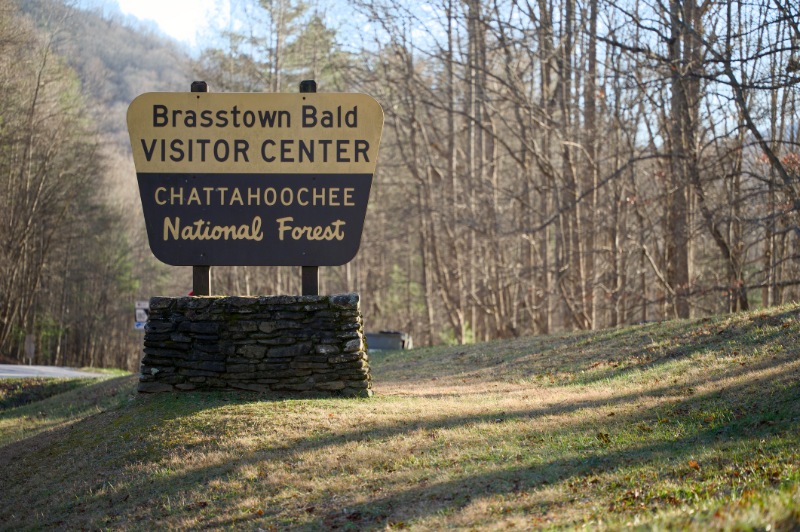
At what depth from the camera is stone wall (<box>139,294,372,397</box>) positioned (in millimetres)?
9531

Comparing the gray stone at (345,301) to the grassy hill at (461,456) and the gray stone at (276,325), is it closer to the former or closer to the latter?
the gray stone at (276,325)

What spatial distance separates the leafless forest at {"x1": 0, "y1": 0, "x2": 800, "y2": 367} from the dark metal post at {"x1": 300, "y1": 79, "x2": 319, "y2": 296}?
655 centimetres

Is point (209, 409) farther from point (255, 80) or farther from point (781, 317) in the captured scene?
point (255, 80)

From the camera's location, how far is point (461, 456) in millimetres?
7000

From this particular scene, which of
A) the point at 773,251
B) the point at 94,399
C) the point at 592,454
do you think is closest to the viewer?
the point at 592,454

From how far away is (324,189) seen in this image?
9.97 m

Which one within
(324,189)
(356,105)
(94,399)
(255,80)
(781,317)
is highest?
(255,80)

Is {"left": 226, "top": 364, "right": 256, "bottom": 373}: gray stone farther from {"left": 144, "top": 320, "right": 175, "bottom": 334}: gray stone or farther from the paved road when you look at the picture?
the paved road

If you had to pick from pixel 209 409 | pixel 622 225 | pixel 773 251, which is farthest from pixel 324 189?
pixel 622 225

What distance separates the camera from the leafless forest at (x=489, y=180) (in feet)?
58.6

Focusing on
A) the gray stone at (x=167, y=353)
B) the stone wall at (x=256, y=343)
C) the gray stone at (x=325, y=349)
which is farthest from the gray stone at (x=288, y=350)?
the gray stone at (x=167, y=353)

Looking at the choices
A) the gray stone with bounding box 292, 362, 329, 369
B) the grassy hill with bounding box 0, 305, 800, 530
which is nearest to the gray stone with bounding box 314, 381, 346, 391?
the gray stone with bounding box 292, 362, 329, 369

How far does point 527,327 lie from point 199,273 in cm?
2709

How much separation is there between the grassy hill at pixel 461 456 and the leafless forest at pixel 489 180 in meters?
5.80
